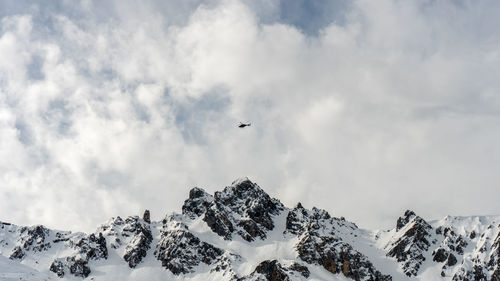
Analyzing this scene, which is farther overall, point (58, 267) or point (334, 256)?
point (334, 256)

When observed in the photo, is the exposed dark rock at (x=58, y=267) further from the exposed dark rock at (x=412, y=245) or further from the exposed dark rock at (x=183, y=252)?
the exposed dark rock at (x=412, y=245)

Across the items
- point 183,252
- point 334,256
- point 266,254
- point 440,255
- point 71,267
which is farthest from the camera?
point 266,254

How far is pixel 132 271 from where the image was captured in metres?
175

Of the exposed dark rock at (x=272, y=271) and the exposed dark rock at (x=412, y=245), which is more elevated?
the exposed dark rock at (x=412, y=245)

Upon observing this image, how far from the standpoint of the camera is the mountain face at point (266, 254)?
541ft

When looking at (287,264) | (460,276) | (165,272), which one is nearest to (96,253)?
(165,272)

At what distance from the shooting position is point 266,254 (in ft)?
591

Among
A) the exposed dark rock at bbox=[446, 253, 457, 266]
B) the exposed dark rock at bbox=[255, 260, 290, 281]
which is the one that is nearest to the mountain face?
the exposed dark rock at bbox=[446, 253, 457, 266]

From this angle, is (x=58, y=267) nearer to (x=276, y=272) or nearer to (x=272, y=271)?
(x=272, y=271)

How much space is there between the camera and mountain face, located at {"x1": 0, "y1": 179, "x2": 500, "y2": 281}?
541 ft

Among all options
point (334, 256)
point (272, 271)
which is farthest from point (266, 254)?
point (334, 256)

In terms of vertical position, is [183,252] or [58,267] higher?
[183,252]

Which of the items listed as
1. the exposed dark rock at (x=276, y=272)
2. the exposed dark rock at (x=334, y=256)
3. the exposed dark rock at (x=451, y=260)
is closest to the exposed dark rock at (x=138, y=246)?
the exposed dark rock at (x=276, y=272)

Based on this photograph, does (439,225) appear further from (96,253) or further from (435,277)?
(96,253)
